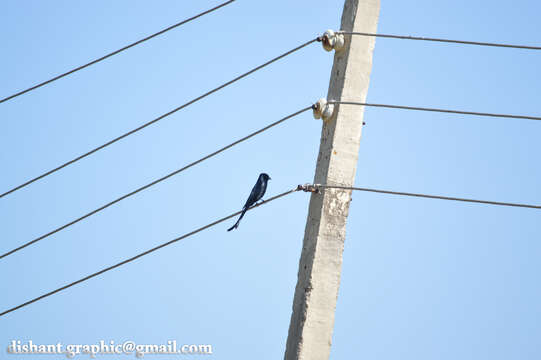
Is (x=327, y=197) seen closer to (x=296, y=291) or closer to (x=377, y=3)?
(x=296, y=291)

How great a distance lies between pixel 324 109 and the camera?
4.44 metres

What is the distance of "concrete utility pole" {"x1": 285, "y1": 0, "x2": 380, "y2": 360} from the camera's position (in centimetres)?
411

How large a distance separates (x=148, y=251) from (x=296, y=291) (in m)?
1.03

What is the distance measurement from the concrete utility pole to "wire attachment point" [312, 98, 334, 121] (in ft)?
0.10

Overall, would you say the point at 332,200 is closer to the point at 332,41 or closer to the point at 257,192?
the point at 332,41

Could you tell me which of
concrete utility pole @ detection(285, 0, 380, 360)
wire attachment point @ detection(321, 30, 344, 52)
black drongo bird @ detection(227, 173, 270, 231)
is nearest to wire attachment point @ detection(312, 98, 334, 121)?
concrete utility pole @ detection(285, 0, 380, 360)

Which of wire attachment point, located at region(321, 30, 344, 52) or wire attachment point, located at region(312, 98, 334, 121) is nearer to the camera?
wire attachment point, located at region(312, 98, 334, 121)

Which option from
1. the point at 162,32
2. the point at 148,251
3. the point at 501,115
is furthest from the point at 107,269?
the point at 501,115

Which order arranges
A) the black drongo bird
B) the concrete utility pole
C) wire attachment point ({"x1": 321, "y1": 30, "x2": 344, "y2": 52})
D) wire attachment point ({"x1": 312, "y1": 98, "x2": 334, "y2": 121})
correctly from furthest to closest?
the black drongo bird, wire attachment point ({"x1": 321, "y1": 30, "x2": 344, "y2": 52}), wire attachment point ({"x1": 312, "y1": 98, "x2": 334, "y2": 121}), the concrete utility pole

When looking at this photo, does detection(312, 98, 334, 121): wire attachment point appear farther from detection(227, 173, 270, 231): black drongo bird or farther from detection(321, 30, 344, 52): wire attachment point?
detection(227, 173, 270, 231): black drongo bird

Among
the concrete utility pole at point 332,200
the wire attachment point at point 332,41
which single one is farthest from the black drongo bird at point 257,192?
the wire attachment point at point 332,41

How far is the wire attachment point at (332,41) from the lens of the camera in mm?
4574

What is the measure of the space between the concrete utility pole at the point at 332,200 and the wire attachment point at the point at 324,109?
3 centimetres

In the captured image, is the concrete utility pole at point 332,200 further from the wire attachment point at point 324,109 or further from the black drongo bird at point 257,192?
the black drongo bird at point 257,192
